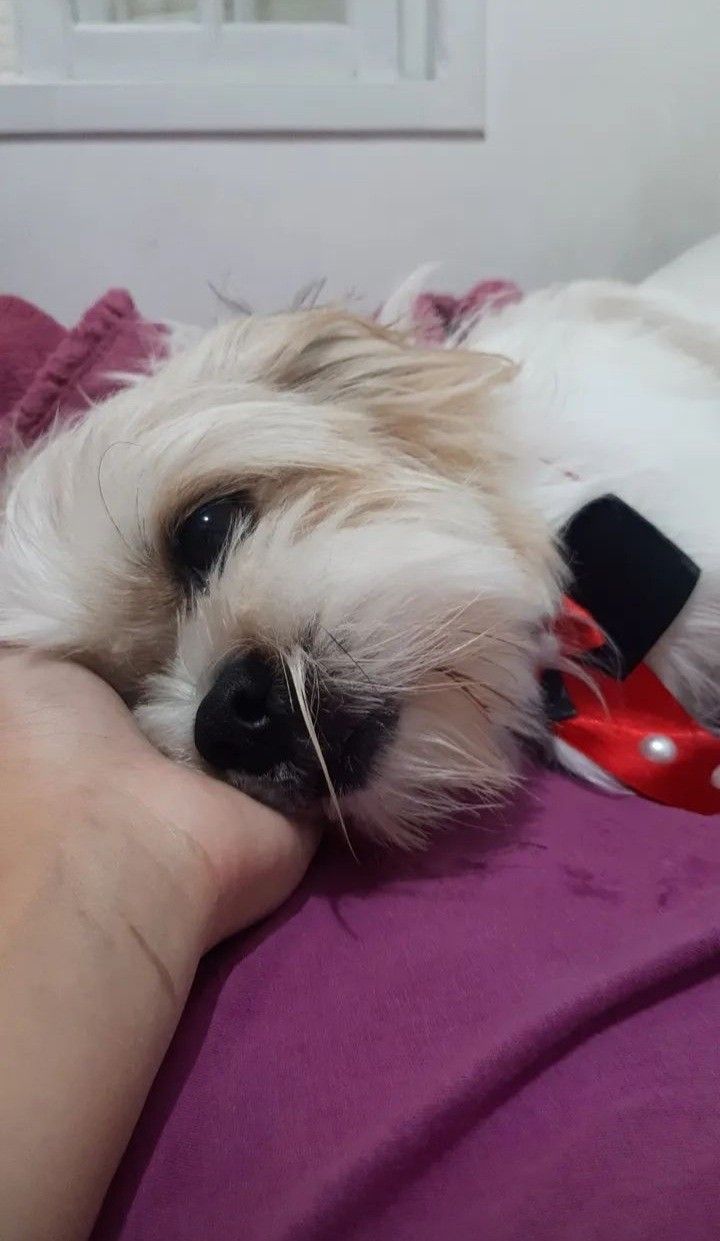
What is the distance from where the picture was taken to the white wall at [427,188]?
2111 mm

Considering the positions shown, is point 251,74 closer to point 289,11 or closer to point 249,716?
point 289,11

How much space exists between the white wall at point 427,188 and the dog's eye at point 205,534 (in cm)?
134

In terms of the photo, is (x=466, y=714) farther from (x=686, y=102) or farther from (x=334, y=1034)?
(x=686, y=102)

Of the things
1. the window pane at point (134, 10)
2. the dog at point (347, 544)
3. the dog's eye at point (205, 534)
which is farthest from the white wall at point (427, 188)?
the dog's eye at point (205, 534)

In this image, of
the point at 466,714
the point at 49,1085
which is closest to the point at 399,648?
the point at 466,714

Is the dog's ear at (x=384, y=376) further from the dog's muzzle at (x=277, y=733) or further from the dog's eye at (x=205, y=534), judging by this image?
the dog's muzzle at (x=277, y=733)

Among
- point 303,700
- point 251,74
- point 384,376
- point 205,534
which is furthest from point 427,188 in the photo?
point 303,700

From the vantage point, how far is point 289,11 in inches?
83.8

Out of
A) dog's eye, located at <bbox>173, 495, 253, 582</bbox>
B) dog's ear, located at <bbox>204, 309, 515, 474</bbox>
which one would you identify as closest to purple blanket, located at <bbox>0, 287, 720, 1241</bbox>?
dog's eye, located at <bbox>173, 495, 253, 582</bbox>

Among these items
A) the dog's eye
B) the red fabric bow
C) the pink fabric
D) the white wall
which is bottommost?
the red fabric bow

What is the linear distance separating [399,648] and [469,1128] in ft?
1.44

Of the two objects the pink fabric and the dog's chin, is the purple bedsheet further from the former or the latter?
the pink fabric

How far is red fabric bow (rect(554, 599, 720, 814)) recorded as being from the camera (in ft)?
3.53

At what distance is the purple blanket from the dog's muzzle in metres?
0.11
